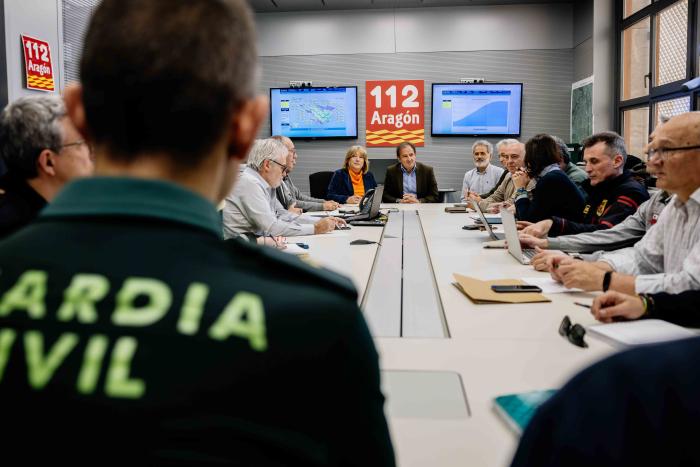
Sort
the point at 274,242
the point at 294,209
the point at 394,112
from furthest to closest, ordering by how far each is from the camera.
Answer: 1. the point at 394,112
2. the point at 294,209
3. the point at 274,242

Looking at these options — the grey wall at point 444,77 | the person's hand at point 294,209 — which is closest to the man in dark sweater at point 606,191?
the person's hand at point 294,209

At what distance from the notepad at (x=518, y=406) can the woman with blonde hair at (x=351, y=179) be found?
5.19m

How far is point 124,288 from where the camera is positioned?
18.6 inches

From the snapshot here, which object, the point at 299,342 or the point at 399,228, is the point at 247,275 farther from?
the point at 399,228

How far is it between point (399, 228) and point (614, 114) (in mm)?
3880

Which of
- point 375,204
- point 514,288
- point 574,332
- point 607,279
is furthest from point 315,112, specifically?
point 574,332

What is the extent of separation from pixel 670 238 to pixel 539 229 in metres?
1.13

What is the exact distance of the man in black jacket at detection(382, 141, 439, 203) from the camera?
21.5 feet

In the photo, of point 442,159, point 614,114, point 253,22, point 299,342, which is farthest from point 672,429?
point 442,159

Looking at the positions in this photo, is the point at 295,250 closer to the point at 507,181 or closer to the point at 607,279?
the point at 607,279

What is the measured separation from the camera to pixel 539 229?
3352mm

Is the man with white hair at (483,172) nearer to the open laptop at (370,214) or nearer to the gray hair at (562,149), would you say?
the open laptop at (370,214)

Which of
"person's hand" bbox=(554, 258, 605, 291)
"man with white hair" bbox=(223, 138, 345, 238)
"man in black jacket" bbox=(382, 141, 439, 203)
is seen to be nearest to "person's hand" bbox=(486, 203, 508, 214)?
"man in black jacket" bbox=(382, 141, 439, 203)

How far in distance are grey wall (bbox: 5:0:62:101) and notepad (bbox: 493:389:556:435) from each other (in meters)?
2.78
